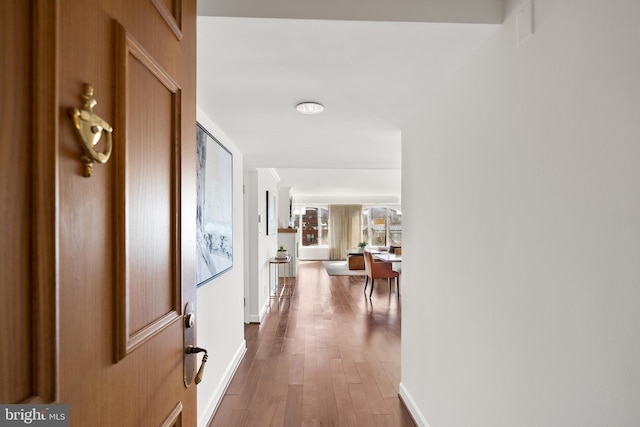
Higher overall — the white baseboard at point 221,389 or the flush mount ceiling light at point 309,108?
the flush mount ceiling light at point 309,108

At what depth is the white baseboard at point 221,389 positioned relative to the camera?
2248 millimetres

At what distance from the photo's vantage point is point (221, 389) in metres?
2.65

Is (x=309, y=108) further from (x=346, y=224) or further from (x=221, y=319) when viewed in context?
(x=346, y=224)

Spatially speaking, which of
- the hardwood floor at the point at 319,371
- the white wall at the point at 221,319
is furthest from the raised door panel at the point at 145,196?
the hardwood floor at the point at 319,371

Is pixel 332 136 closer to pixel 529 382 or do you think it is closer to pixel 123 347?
pixel 529 382

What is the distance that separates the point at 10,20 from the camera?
443mm

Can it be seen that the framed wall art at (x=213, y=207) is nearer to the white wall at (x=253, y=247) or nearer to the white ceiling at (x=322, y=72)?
the white ceiling at (x=322, y=72)

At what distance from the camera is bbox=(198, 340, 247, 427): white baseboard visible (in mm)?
2248

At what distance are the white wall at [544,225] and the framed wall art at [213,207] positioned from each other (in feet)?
4.65

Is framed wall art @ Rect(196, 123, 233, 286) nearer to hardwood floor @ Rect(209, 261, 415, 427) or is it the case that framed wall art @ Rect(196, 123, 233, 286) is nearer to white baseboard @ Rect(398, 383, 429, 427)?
hardwood floor @ Rect(209, 261, 415, 427)

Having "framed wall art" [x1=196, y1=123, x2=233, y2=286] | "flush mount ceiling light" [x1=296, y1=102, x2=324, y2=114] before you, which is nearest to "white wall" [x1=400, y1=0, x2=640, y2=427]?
"flush mount ceiling light" [x1=296, y1=102, x2=324, y2=114]

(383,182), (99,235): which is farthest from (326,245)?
(99,235)

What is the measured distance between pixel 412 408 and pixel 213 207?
1.94 meters

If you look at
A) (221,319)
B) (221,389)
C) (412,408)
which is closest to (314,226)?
(221,319)
